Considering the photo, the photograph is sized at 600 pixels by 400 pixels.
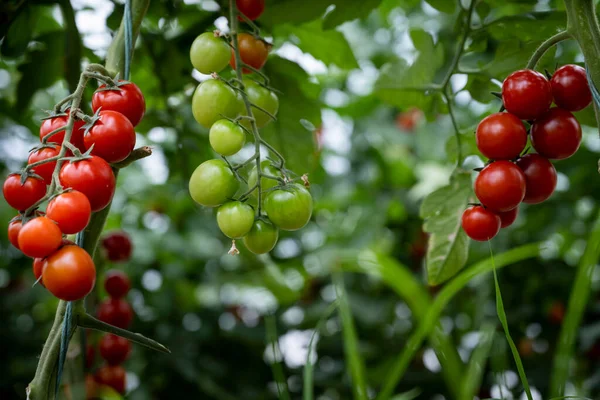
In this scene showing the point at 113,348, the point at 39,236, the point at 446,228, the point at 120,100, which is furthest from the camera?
the point at 113,348

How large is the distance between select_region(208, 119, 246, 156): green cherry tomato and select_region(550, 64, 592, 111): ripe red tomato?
31 centimetres

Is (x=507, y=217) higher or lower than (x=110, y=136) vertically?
lower

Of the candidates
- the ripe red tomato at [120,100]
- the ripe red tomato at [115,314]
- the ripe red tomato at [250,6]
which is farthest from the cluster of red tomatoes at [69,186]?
the ripe red tomato at [115,314]

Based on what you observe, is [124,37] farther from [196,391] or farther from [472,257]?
[472,257]

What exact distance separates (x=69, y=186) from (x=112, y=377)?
615 mm

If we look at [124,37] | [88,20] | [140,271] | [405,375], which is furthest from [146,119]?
[405,375]

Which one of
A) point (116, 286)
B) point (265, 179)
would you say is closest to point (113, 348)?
point (116, 286)

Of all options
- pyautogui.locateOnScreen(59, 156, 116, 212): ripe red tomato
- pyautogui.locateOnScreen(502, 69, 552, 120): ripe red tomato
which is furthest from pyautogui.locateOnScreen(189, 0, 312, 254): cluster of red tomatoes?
pyautogui.locateOnScreen(502, 69, 552, 120): ripe red tomato

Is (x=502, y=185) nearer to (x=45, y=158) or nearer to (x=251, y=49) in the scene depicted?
(x=251, y=49)

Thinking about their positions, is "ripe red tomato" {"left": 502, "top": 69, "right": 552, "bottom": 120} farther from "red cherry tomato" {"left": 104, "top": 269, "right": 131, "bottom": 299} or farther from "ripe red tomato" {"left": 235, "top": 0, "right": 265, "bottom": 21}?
"red cherry tomato" {"left": 104, "top": 269, "right": 131, "bottom": 299}

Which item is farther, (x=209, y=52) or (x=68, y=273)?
(x=209, y=52)

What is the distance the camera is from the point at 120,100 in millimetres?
530

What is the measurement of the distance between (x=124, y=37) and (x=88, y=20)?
2.25 ft

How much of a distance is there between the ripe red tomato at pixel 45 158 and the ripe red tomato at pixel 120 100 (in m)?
0.06
